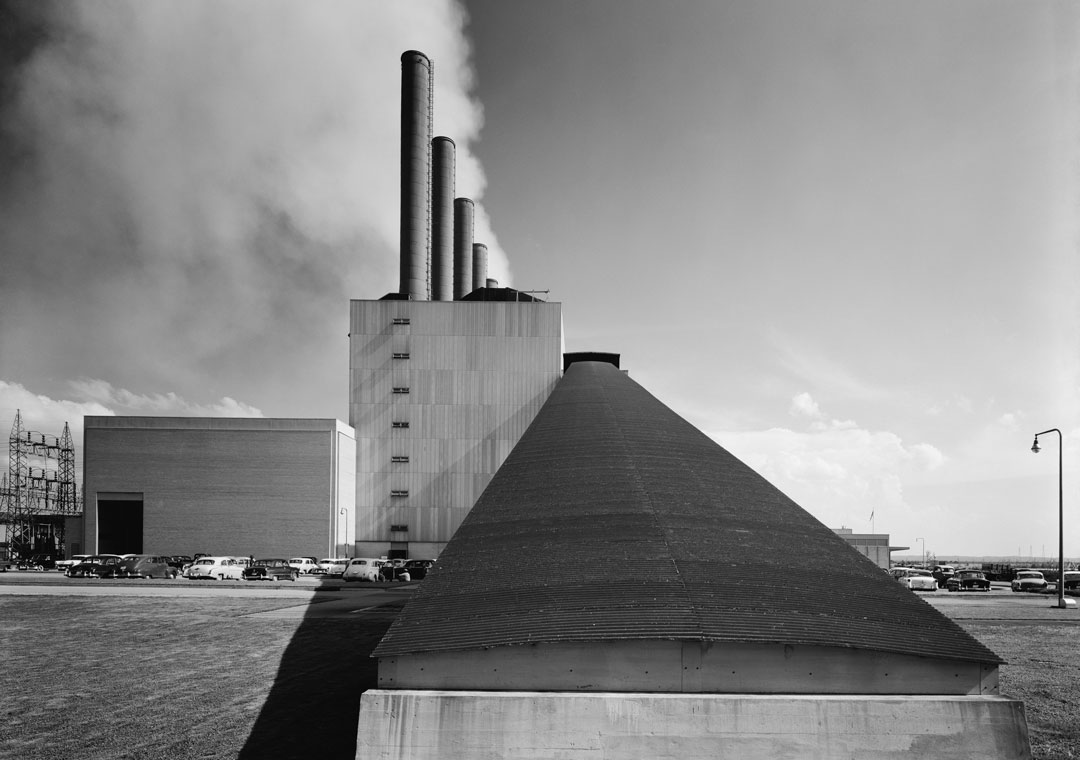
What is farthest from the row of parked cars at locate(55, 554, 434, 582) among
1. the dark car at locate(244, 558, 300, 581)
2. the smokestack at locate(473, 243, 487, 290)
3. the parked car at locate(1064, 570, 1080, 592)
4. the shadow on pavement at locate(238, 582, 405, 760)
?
the smokestack at locate(473, 243, 487, 290)

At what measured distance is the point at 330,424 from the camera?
5431cm

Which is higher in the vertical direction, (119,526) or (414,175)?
(414,175)

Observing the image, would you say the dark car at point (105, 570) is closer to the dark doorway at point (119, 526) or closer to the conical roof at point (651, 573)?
the dark doorway at point (119, 526)

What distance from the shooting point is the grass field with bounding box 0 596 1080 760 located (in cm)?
1000

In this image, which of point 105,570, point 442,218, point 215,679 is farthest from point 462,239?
point 215,679

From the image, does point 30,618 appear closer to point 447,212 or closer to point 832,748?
point 832,748

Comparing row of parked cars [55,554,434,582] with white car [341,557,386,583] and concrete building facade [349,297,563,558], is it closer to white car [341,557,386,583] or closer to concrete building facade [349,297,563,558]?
white car [341,557,386,583]

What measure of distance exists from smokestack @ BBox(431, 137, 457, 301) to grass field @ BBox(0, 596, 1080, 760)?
45538 mm

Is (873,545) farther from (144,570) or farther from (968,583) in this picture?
(144,570)

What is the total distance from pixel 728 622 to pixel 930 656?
2.18 metres

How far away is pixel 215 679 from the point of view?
13578 mm

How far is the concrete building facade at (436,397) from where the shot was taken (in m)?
58.9

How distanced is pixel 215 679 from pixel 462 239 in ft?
217

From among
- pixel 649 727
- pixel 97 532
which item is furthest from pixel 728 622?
pixel 97 532
